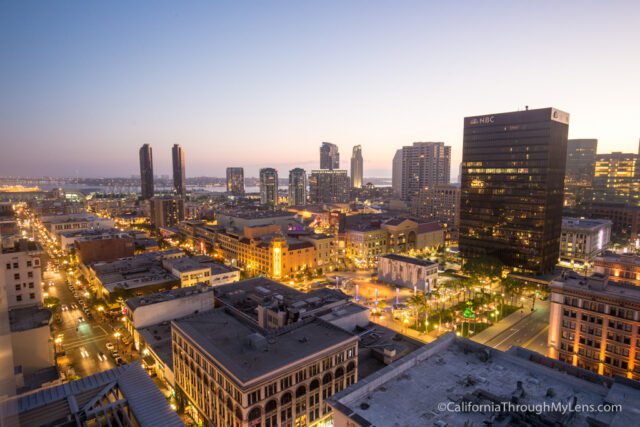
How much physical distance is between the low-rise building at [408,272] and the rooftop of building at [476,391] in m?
57.2

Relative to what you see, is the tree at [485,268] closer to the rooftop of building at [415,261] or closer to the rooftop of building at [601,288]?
the rooftop of building at [415,261]

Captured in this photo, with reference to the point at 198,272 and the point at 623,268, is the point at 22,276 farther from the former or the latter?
the point at 623,268

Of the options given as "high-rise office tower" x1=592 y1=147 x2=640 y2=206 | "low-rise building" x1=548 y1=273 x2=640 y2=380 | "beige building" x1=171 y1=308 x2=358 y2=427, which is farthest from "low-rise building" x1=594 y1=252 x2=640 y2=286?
"high-rise office tower" x1=592 y1=147 x2=640 y2=206

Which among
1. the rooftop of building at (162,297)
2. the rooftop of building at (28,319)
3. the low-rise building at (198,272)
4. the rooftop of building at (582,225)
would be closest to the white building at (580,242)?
the rooftop of building at (582,225)

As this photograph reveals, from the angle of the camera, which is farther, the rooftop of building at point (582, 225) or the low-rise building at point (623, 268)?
the rooftop of building at point (582, 225)

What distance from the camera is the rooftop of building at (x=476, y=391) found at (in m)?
25.2

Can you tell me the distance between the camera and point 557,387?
29.7 metres

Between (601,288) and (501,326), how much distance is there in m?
23.0

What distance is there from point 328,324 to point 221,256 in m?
91.1

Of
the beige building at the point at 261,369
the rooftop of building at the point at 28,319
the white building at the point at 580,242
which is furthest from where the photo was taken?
the white building at the point at 580,242

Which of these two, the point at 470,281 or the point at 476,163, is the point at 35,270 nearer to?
the point at 470,281

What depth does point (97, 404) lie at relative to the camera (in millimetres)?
23391

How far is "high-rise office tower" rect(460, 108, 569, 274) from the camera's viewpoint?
9475 centimetres

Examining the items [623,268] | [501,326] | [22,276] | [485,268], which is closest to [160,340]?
[22,276]
